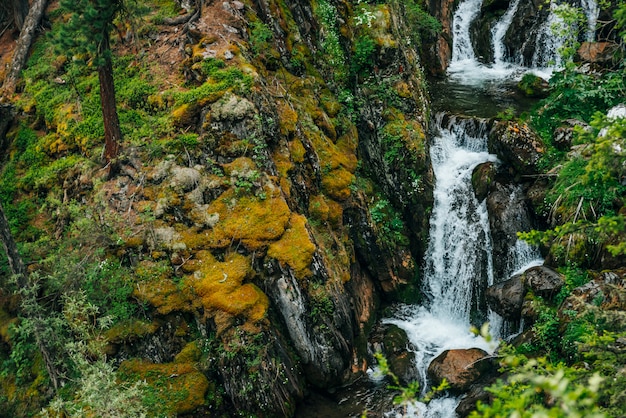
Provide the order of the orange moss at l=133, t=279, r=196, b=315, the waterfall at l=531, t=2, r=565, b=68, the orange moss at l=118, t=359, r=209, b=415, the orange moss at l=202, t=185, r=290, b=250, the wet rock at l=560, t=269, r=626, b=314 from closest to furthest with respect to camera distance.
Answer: the orange moss at l=118, t=359, r=209, b=415, the orange moss at l=133, t=279, r=196, b=315, the wet rock at l=560, t=269, r=626, b=314, the orange moss at l=202, t=185, r=290, b=250, the waterfall at l=531, t=2, r=565, b=68

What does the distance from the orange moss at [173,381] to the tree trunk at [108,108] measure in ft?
15.8

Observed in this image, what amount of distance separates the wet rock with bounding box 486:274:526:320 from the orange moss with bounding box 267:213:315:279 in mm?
5533

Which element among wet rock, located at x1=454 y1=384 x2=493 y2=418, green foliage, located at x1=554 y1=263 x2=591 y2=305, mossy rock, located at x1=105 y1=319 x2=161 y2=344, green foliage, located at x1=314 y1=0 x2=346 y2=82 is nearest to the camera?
mossy rock, located at x1=105 y1=319 x2=161 y2=344

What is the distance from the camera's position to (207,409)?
9.25 meters

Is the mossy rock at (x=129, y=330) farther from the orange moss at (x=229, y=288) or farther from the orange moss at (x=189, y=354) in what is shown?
the orange moss at (x=229, y=288)

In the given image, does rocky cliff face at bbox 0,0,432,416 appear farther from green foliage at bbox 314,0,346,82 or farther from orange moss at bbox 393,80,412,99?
orange moss at bbox 393,80,412,99

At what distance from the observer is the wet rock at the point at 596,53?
16711mm

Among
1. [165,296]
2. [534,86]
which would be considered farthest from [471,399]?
[534,86]

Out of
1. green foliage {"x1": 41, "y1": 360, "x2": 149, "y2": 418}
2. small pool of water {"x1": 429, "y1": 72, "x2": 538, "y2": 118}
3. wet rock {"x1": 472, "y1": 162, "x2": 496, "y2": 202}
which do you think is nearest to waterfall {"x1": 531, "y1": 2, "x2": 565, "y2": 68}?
Result: small pool of water {"x1": 429, "y1": 72, "x2": 538, "y2": 118}

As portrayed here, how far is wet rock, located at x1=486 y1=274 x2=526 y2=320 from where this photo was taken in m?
11.7

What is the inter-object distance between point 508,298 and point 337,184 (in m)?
5.62

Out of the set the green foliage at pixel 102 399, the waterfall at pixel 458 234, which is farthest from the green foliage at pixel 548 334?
the green foliage at pixel 102 399

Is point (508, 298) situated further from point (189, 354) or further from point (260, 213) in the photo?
point (189, 354)

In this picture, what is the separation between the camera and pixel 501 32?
2180 cm
